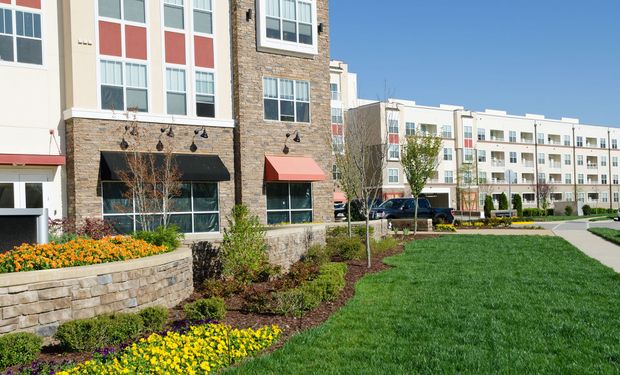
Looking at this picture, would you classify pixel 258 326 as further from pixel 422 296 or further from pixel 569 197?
pixel 569 197

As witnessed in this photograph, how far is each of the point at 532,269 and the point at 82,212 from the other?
1365 centimetres

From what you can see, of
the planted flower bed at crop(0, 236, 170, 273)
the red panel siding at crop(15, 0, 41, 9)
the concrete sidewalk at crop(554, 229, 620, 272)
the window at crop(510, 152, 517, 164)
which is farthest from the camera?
the window at crop(510, 152, 517, 164)

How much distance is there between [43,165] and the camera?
1867 centimetres

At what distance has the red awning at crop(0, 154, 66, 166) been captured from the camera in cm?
1750

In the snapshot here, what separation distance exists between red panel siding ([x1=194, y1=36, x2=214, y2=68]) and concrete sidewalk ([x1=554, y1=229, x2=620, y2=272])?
14.6 metres

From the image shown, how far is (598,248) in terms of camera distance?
18.0m

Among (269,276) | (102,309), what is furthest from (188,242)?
(102,309)

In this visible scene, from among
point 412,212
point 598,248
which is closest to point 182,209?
point 598,248

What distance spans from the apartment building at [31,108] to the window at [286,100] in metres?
7.76

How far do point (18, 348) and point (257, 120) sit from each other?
55.6ft

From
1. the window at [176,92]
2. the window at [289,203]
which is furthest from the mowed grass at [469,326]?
the window at [176,92]

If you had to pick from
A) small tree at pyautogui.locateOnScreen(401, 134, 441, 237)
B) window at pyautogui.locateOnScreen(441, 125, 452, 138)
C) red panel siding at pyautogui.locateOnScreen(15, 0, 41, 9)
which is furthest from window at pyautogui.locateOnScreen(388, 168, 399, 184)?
red panel siding at pyautogui.locateOnScreen(15, 0, 41, 9)

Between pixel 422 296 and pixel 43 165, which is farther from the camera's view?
pixel 43 165

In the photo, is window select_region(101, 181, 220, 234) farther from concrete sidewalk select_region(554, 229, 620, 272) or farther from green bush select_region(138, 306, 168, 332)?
concrete sidewalk select_region(554, 229, 620, 272)
